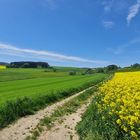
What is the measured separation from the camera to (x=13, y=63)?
408 ft

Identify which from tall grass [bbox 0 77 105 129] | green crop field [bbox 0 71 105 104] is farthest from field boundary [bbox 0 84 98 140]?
green crop field [bbox 0 71 105 104]

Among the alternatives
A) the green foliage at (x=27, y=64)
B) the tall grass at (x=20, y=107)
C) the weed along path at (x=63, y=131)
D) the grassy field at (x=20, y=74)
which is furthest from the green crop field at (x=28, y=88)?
the green foliage at (x=27, y=64)

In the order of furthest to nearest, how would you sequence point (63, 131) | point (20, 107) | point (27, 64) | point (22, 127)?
point (27, 64), point (20, 107), point (22, 127), point (63, 131)

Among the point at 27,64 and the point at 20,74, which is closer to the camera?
the point at 20,74

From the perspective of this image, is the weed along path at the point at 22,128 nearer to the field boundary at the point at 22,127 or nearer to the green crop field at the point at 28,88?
the field boundary at the point at 22,127

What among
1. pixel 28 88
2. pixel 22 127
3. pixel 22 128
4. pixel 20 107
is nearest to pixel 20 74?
pixel 28 88

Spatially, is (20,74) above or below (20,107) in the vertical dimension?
below

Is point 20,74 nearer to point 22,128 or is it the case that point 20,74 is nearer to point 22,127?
point 22,127

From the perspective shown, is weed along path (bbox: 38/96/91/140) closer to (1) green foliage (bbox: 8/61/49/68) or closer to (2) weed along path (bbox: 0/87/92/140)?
(2) weed along path (bbox: 0/87/92/140)

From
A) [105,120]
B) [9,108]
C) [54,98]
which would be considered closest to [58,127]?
[9,108]

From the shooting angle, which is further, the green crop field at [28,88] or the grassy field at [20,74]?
the grassy field at [20,74]

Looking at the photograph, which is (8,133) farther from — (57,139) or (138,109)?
(138,109)

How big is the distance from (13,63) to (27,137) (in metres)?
114

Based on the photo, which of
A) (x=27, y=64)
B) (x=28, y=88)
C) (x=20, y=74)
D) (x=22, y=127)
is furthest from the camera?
(x=27, y=64)
